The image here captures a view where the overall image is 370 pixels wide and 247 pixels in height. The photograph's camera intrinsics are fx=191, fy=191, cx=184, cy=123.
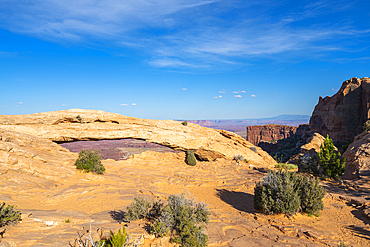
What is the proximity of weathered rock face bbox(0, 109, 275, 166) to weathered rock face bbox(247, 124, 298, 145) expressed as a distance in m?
106

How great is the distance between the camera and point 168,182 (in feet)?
46.8

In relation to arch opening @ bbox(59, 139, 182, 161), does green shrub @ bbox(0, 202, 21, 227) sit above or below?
above

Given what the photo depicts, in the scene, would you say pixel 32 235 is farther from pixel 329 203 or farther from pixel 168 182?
pixel 329 203

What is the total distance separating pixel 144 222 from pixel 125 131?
51.2 feet

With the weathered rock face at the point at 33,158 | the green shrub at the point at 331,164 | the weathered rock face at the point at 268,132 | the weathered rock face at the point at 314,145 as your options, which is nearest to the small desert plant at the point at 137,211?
the weathered rock face at the point at 33,158

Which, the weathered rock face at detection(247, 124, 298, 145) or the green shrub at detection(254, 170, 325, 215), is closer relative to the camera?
the green shrub at detection(254, 170, 325, 215)

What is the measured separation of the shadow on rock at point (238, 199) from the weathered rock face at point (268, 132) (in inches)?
4604

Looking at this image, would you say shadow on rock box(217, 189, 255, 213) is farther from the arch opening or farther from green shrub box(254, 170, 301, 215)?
the arch opening

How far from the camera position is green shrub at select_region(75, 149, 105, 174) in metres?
13.2

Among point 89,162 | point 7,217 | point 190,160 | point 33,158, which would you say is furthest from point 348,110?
point 7,217

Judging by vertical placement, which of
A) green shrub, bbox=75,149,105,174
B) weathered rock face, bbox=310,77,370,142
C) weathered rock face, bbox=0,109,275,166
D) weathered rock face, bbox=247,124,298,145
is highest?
weathered rock face, bbox=310,77,370,142

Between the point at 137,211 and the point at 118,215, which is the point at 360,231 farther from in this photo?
the point at 118,215

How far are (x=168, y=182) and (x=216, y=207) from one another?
536 centimetres

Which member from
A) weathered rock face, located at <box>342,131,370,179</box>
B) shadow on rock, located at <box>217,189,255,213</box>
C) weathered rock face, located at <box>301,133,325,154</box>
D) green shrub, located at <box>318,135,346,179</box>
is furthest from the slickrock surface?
weathered rock face, located at <box>301,133,325,154</box>
